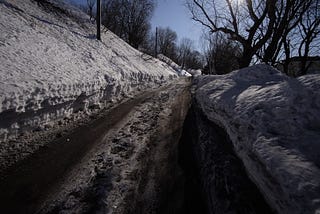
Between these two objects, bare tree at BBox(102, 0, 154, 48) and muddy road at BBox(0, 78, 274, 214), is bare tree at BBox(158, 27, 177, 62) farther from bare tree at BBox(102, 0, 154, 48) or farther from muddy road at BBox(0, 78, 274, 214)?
muddy road at BBox(0, 78, 274, 214)

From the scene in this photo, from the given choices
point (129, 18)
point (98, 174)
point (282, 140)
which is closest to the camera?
point (282, 140)

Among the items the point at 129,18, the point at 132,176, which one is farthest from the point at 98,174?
the point at 129,18

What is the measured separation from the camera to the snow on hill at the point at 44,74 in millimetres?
4797

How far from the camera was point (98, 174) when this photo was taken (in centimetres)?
360

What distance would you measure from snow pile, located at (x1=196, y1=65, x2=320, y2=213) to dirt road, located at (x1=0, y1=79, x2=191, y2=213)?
137 cm

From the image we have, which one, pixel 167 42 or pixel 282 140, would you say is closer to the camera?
pixel 282 140

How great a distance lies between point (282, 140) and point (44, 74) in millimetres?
6457

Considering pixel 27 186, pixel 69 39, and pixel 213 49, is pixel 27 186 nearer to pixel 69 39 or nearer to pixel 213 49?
pixel 69 39

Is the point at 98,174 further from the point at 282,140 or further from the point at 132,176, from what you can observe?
the point at 282,140

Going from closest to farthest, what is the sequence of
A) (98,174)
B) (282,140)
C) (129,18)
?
(282,140), (98,174), (129,18)

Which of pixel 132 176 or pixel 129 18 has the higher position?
pixel 129 18

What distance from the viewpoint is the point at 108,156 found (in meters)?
4.20

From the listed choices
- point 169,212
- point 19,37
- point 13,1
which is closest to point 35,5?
point 13,1

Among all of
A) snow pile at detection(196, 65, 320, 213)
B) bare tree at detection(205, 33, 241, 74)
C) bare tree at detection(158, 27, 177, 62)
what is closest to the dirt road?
snow pile at detection(196, 65, 320, 213)
